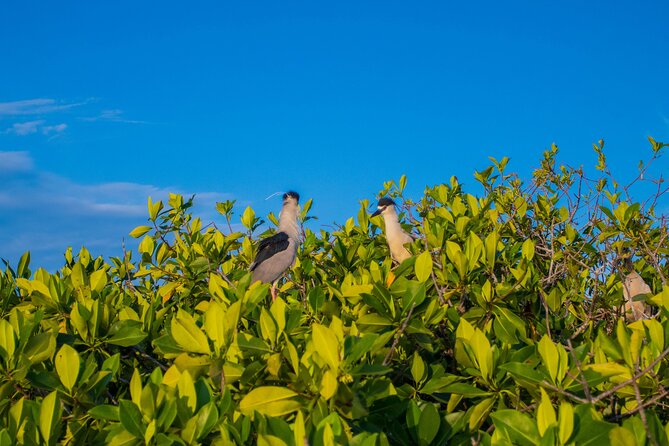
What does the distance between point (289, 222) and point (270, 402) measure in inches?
299

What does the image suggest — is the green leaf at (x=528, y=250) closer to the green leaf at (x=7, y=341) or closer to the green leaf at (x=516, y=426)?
the green leaf at (x=516, y=426)

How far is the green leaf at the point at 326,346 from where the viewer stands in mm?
2445

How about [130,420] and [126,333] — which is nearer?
[130,420]

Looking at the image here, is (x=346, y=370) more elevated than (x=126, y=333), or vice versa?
(x=126, y=333)

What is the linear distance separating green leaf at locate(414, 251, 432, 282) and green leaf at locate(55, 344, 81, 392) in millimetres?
1765

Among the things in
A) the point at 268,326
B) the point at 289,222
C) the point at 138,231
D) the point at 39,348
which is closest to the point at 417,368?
the point at 268,326

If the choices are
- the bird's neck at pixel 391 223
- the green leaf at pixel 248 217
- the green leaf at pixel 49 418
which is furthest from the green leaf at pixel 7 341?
the bird's neck at pixel 391 223

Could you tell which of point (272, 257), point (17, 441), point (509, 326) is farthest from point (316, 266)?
→ point (17, 441)

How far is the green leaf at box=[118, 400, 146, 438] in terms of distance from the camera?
2.38 meters

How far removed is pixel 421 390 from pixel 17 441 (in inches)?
67.8

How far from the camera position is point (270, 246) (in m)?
8.49

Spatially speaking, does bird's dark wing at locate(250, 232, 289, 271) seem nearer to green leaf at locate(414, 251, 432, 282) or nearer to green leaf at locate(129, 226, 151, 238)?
green leaf at locate(129, 226, 151, 238)

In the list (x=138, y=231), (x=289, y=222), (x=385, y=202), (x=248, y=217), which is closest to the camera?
(x=138, y=231)

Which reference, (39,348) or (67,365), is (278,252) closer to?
(39,348)
